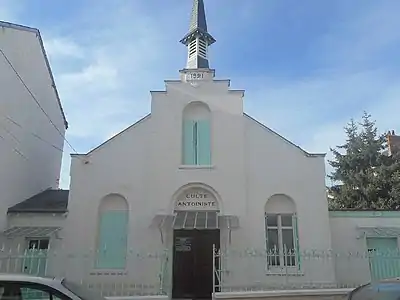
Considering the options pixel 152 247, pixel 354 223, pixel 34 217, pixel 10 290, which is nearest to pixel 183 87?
pixel 152 247

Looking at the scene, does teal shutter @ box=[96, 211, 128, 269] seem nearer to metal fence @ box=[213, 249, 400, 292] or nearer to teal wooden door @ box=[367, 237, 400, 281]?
metal fence @ box=[213, 249, 400, 292]

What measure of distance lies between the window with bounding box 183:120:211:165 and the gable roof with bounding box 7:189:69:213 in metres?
5.29

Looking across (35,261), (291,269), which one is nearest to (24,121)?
(35,261)

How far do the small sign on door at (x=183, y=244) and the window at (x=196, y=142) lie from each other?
3000 mm

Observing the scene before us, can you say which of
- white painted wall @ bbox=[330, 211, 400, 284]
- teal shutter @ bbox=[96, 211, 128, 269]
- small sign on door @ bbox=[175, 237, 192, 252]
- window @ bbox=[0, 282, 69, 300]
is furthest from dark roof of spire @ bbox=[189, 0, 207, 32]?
window @ bbox=[0, 282, 69, 300]

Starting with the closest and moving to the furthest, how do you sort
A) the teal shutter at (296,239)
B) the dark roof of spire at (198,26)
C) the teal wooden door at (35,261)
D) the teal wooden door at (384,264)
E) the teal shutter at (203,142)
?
the teal wooden door at (35,261)
the teal wooden door at (384,264)
the teal shutter at (296,239)
the teal shutter at (203,142)
the dark roof of spire at (198,26)

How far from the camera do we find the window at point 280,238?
15.4 meters

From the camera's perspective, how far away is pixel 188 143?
1692 cm

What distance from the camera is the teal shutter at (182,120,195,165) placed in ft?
54.6

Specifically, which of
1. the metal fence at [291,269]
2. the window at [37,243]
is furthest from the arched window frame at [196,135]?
the window at [37,243]

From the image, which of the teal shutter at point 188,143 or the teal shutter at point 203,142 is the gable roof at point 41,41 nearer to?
the teal shutter at point 188,143

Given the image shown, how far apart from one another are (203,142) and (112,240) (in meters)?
5.26

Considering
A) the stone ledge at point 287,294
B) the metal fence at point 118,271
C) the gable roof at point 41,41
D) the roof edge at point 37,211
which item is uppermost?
the gable roof at point 41,41

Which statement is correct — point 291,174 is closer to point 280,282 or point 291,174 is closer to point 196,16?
point 280,282
